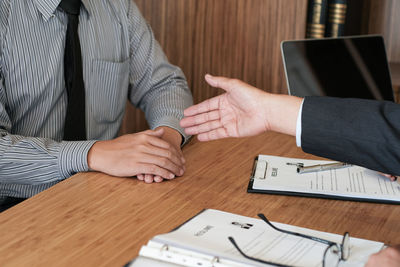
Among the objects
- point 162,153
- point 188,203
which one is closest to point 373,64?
point 162,153

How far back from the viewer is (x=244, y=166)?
1321 mm

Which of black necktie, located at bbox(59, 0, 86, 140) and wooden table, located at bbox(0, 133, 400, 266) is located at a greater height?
black necktie, located at bbox(59, 0, 86, 140)

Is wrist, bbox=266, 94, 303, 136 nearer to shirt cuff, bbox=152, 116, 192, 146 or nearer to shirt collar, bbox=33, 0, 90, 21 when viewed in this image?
shirt cuff, bbox=152, 116, 192, 146

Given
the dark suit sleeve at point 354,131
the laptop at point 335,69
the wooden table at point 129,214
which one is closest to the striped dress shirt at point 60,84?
the wooden table at point 129,214

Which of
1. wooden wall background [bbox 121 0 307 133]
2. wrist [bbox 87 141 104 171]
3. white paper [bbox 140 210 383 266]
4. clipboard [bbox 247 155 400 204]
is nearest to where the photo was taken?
white paper [bbox 140 210 383 266]

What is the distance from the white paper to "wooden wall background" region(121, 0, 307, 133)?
4.89 feet

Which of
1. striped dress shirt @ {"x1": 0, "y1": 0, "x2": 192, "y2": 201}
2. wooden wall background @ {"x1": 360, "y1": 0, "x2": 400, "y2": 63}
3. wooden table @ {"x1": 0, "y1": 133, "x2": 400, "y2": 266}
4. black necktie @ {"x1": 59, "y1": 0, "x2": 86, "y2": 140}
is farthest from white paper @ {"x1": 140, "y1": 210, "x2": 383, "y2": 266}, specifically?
wooden wall background @ {"x1": 360, "y1": 0, "x2": 400, "y2": 63}

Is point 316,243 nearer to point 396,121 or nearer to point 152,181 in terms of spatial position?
point 396,121

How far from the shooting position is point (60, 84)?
1.55m

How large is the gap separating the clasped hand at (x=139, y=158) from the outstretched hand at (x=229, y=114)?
3.7 inches

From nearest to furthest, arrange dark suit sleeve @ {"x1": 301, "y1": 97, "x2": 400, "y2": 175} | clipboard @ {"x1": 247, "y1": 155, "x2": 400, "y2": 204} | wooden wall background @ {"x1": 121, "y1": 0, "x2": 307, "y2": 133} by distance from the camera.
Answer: dark suit sleeve @ {"x1": 301, "y1": 97, "x2": 400, "y2": 175}
clipboard @ {"x1": 247, "y1": 155, "x2": 400, "y2": 204}
wooden wall background @ {"x1": 121, "y1": 0, "x2": 307, "y2": 133}

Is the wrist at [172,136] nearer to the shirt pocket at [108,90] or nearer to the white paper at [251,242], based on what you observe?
the shirt pocket at [108,90]

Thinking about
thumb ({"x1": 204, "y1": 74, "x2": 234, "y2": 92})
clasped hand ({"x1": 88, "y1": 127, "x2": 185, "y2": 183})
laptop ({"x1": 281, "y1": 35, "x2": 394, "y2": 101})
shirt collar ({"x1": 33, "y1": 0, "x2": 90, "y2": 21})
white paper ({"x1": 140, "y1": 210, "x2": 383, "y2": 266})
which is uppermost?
shirt collar ({"x1": 33, "y1": 0, "x2": 90, "y2": 21})

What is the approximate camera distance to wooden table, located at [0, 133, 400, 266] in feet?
2.79
